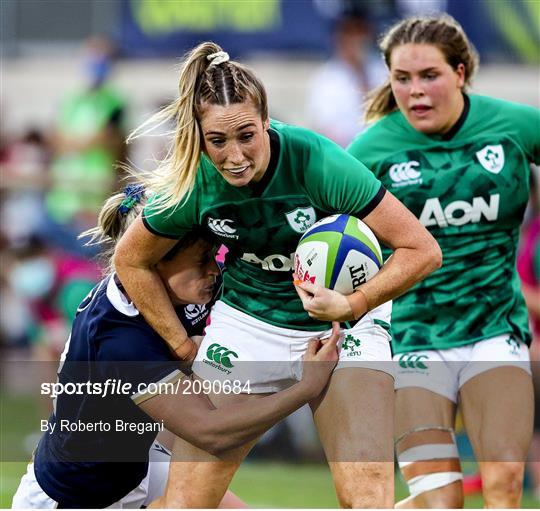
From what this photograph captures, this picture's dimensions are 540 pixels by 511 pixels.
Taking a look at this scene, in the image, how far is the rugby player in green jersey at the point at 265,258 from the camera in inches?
187

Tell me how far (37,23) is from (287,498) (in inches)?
304

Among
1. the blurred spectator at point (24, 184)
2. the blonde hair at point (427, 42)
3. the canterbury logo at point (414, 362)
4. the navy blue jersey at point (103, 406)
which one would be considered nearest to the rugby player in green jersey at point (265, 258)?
the navy blue jersey at point (103, 406)

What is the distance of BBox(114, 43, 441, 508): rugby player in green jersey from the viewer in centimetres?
476

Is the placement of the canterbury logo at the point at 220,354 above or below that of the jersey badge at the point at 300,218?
below

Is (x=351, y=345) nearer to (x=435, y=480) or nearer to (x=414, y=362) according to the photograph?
(x=414, y=362)

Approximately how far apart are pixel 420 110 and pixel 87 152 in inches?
229

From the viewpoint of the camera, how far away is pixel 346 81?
1027cm

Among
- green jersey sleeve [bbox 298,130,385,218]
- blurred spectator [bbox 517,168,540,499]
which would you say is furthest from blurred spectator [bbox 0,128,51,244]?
green jersey sleeve [bbox 298,130,385,218]

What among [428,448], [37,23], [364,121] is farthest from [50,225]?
[428,448]

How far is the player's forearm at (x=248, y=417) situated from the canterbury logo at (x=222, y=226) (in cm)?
67

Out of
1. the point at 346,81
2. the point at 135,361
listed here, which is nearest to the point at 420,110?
the point at 135,361

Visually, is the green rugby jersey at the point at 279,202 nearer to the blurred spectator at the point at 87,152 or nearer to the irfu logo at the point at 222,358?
the irfu logo at the point at 222,358

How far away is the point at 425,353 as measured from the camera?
18.5ft

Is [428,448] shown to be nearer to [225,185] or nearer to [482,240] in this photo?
[482,240]
